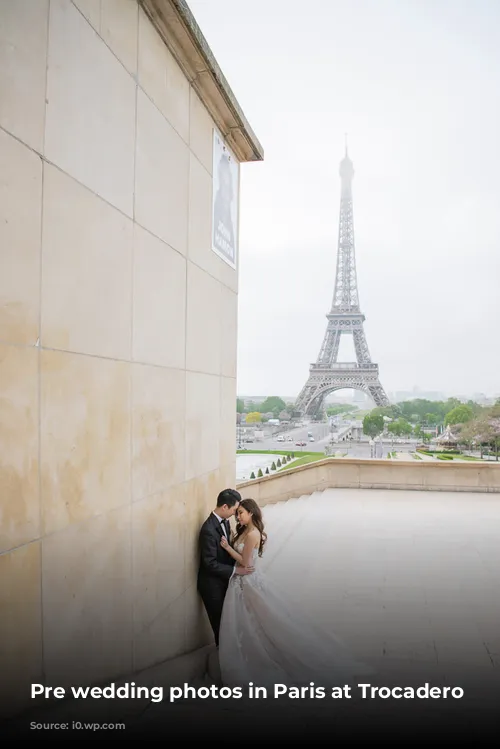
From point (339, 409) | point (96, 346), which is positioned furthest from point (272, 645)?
point (339, 409)

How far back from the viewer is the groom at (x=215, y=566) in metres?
4.50

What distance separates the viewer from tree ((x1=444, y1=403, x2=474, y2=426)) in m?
26.5

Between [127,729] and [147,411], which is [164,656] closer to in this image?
[127,729]

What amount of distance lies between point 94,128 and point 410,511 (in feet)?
27.0

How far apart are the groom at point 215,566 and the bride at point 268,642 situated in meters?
0.11

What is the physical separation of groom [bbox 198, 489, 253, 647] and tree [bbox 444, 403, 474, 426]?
23158 millimetres

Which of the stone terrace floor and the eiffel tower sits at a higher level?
the eiffel tower

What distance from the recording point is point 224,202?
215 inches

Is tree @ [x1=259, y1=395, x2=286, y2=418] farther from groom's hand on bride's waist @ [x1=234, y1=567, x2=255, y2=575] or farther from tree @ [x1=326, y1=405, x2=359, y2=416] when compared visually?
groom's hand on bride's waist @ [x1=234, y1=567, x2=255, y2=575]

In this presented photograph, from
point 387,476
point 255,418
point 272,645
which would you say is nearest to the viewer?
point 272,645

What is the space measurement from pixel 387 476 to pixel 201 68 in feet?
30.1

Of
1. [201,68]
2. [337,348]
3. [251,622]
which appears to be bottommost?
[251,622]

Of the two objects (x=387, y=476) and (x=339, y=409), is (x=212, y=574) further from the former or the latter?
(x=339, y=409)

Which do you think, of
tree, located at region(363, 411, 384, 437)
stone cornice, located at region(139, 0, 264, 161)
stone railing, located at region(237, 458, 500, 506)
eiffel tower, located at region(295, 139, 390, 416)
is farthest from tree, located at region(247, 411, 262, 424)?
eiffel tower, located at region(295, 139, 390, 416)
